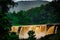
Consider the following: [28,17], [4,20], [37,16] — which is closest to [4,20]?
[4,20]

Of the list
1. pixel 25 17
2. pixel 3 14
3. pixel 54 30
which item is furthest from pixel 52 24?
pixel 3 14

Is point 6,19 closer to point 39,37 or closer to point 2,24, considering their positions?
point 2,24

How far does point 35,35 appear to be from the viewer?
454cm

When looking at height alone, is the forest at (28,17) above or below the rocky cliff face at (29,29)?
above

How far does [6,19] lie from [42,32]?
1.81 ft

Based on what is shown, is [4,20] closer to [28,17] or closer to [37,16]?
[28,17]

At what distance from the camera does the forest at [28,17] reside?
452 centimetres

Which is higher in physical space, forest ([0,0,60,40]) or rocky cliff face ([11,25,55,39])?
forest ([0,0,60,40])

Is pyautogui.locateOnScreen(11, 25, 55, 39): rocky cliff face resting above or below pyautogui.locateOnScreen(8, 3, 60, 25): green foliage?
below

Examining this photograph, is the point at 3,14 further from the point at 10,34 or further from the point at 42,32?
the point at 42,32

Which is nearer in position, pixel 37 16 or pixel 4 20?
pixel 4 20

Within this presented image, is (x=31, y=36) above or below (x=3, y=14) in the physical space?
below

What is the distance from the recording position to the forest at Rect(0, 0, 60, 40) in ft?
14.8

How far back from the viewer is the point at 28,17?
15.0 ft
